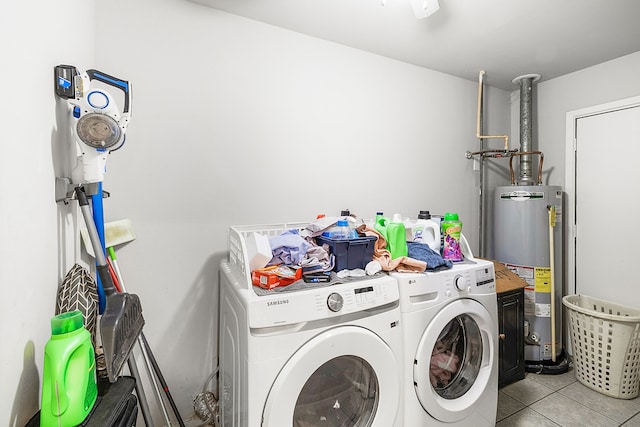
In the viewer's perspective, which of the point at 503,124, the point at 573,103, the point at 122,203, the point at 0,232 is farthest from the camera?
the point at 503,124

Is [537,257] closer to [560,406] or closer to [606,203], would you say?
[606,203]

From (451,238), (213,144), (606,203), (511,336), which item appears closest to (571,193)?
(606,203)

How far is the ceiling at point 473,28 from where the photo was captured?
1.66 m

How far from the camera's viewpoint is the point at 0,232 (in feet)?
2.15

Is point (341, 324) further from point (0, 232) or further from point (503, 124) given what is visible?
point (503, 124)

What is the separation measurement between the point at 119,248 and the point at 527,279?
112 inches

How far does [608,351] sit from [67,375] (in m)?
2.90

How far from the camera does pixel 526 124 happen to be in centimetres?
262

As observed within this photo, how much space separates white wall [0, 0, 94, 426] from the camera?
68 centimetres

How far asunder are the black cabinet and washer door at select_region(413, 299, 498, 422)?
0.63 m

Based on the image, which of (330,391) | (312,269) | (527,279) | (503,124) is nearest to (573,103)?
(503,124)

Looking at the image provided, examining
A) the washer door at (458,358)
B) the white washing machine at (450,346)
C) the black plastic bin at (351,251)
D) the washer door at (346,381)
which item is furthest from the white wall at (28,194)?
the washer door at (458,358)

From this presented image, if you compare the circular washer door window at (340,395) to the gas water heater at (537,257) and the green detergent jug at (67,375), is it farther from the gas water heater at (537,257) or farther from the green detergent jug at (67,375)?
the gas water heater at (537,257)

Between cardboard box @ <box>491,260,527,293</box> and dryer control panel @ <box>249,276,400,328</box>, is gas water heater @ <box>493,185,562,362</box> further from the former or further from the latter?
dryer control panel @ <box>249,276,400,328</box>
